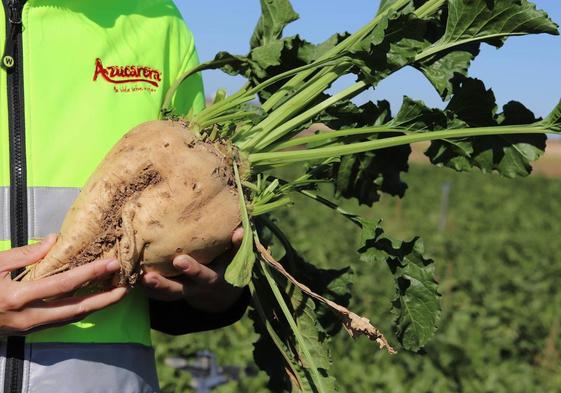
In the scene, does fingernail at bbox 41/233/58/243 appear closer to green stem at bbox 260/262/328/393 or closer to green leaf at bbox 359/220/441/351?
green stem at bbox 260/262/328/393

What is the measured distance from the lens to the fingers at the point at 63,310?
1.76 meters

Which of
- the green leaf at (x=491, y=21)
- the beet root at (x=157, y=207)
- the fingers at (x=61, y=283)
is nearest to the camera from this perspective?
the fingers at (x=61, y=283)

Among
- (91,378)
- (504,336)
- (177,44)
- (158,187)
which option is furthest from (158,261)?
(504,336)

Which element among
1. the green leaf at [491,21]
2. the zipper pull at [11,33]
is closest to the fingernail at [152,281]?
the zipper pull at [11,33]

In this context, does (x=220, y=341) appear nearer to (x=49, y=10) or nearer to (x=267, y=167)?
(x=267, y=167)

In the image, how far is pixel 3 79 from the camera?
1869mm

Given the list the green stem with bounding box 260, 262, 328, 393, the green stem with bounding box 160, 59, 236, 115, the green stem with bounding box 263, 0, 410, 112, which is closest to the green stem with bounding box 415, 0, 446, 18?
the green stem with bounding box 263, 0, 410, 112

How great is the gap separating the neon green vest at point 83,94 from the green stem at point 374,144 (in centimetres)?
34

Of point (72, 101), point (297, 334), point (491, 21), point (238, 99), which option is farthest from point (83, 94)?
point (491, 21)

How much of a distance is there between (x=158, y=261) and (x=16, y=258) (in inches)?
16.1

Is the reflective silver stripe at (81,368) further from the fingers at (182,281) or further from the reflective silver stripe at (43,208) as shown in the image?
the reflective silver stripe at (43,208)

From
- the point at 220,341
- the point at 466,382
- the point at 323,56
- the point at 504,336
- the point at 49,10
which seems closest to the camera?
the point at 49,10

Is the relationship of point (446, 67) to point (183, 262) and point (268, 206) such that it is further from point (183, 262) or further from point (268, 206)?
point (183, 262)

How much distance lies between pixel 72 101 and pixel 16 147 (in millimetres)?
180
